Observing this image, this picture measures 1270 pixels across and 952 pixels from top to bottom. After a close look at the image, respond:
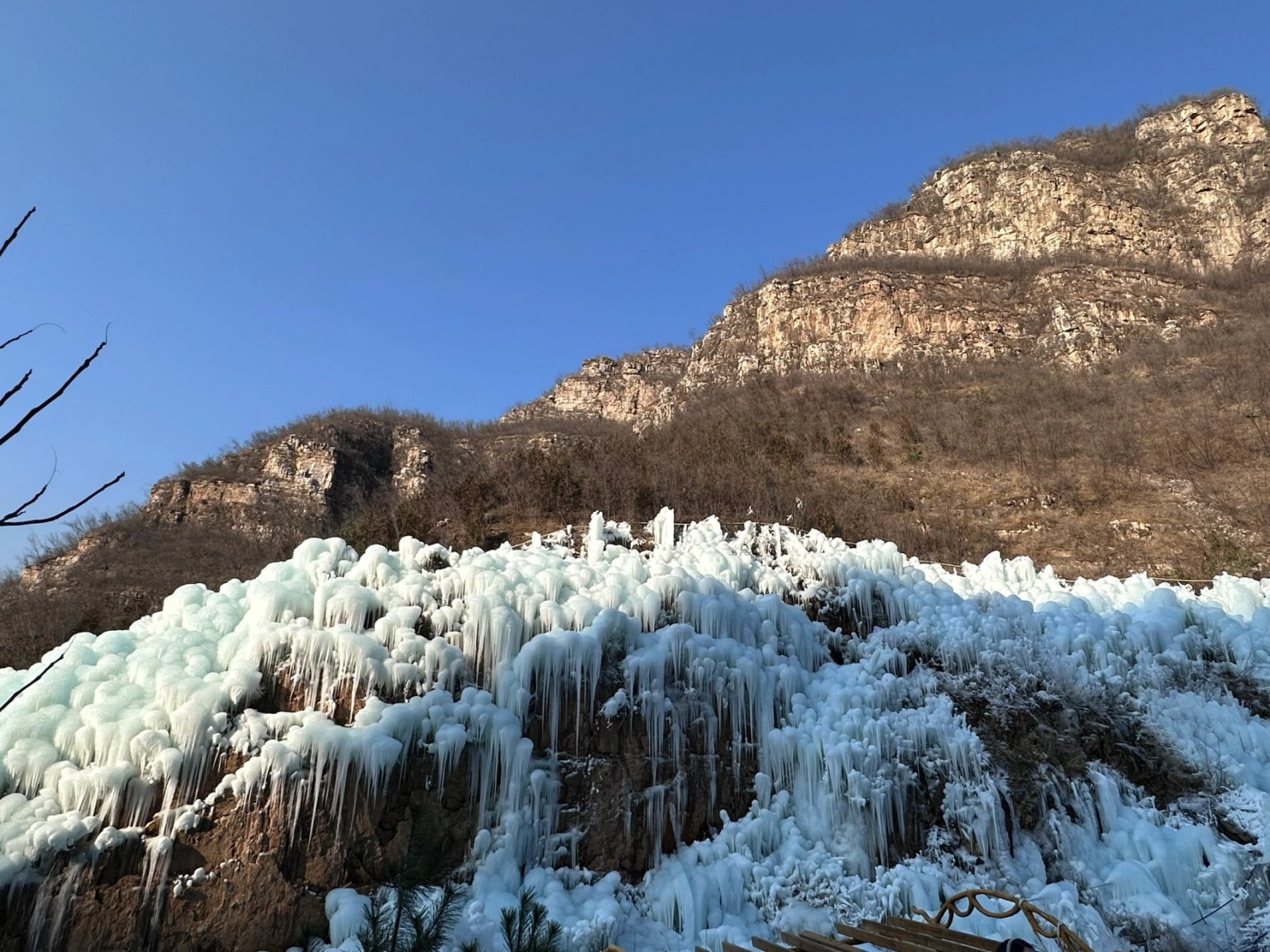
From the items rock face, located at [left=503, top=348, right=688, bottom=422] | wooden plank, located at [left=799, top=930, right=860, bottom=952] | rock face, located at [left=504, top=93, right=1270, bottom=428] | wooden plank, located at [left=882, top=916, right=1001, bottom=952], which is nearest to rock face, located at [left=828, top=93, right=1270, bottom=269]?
rock face, located at [left=504, top=93, right=1270, bottom=428]

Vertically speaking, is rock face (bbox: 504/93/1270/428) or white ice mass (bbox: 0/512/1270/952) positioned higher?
rock face (bbox: 504/93/1270/428)

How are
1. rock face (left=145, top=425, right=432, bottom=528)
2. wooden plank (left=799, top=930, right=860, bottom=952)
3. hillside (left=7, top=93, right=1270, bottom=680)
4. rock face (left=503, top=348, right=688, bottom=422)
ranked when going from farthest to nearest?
rock face (left=503, top=348, right=688, bottom=422) → rock face (left=145, top=425, right=432, bottom=528) → hillside (left=7, top=93, right=1270, bottom=680) → wooden plank (left=799, top=930, right=860, bottom=952)

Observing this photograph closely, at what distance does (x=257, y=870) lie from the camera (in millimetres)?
5270

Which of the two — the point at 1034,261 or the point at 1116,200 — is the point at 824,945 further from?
the point at 1116,200

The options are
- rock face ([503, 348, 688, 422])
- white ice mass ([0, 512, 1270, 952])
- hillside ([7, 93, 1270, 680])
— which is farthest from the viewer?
rock face ([503, 348, 688, 422])

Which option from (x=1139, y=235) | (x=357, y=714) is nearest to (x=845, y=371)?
(x=1139, y=235)

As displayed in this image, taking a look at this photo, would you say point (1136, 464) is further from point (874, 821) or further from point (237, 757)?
point (237, 757)

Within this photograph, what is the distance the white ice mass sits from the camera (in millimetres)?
5457

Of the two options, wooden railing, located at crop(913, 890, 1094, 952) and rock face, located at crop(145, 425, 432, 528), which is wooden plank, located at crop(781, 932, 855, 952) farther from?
rock face, located at crop(145, 425, 432, 528)

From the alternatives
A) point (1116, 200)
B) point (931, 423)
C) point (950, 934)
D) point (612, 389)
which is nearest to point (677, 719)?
point (950, 934)

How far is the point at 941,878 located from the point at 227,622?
22.7 feet

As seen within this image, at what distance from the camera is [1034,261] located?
2606cm

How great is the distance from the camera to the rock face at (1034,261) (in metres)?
22.4

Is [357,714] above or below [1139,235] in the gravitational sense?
below
